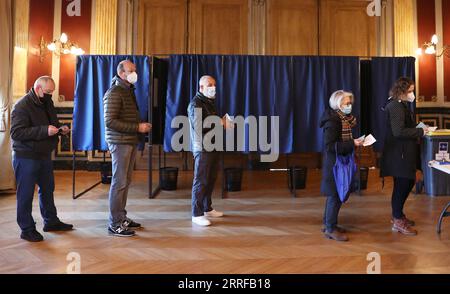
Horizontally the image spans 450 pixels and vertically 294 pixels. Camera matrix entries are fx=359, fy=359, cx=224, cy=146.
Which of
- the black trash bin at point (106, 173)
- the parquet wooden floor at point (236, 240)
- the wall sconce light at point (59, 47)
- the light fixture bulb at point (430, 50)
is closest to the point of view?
the parquet wooden floor at point (236, 240)

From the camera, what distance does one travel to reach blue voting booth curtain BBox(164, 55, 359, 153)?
15.6 ft

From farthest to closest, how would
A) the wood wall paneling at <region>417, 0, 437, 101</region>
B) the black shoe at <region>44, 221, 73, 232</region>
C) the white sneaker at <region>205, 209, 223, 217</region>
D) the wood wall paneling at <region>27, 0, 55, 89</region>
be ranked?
the wood wall paneling at <region>417, 0, 437, 101</region> → the wood wall paneling at <region>27, 0, 55, 89</region> → the white sneaker at <region>205, 209, 223, 217</region> → the black shoe at <region>44, 221, 73, 232</region>

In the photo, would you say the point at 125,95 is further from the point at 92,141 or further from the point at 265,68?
the point at 265,68

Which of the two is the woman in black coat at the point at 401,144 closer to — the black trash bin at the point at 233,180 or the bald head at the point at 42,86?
the black trash bin at the point at 233,180

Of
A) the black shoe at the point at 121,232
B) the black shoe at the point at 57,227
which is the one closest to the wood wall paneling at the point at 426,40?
the black shoe at the point at 121,232

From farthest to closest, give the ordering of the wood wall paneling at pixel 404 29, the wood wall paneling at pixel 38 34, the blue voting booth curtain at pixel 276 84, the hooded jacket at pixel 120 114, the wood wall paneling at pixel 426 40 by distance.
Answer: the wood wall paneling at pixel 426 40, the wood wall paneling at pixel 404 29, the wood wall paneling at pixel 38 34, the blue voting booth curtain at pixel 276 84, the hooded jacket at pixel 120 114

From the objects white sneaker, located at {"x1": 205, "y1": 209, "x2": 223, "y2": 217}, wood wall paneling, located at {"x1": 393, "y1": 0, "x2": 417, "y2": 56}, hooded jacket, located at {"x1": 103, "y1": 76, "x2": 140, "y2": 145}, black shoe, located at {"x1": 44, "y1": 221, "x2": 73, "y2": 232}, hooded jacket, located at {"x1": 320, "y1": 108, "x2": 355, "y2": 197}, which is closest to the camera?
hooded jacket, located at {"x1": 320, "y1": 108, "x2": 355, "y2": 197}

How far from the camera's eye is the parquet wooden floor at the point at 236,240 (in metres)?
2.35

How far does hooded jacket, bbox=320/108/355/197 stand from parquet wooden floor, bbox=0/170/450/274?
1.50ft

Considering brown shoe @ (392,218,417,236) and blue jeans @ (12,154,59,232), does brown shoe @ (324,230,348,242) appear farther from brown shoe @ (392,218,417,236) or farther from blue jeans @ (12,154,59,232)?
blue jeans @ (12,154,59,232)

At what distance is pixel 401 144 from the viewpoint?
116 inches

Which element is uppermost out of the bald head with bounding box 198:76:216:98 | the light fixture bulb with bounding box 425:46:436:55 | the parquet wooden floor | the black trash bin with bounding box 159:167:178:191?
the light fixture bulb with bounding box 425:46:436:55

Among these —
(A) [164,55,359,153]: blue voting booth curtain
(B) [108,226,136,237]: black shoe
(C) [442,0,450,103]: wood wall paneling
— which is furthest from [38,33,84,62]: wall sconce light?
(C) [442,0,450,103]: wood wall paneling

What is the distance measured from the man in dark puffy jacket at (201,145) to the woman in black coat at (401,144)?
1.41m
